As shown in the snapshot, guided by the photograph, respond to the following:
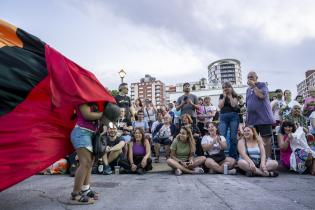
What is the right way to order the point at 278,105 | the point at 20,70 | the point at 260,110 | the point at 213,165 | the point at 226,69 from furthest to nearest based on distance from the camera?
the point at 226,69, the point at 278,105, the point at 260,110, the point at 213,165, the point at 20,70

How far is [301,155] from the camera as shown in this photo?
7121mm

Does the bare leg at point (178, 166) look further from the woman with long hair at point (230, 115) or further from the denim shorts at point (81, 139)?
the denim shorts at point (81, 139)

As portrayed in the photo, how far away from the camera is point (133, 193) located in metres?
4.55

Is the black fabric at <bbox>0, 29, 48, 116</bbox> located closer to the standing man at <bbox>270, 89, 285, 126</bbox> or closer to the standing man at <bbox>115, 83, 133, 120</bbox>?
the standing man at <bbox>115, 83, 133, 120</bbox>

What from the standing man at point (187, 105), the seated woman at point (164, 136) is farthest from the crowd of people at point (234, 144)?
the seated woman at point (164, 136)

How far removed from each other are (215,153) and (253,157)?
3.01 feet

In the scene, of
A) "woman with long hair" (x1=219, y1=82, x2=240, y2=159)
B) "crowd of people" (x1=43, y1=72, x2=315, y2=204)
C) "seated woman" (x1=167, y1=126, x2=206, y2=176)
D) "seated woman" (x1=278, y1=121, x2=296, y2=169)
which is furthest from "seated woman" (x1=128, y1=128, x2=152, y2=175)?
"seated woman" (x1=278, y1=121, x2=296, y2=169)

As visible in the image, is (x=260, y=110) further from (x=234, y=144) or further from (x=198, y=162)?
(x=198, y=162)

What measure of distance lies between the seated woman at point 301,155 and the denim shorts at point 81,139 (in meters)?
5.06

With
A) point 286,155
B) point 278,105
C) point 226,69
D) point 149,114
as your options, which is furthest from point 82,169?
point 226,69

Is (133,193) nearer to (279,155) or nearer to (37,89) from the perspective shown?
(37,89)

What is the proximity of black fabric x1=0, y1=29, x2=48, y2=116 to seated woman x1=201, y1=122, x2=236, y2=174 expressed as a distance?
14.5 feet

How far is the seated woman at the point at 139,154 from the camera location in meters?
7.56

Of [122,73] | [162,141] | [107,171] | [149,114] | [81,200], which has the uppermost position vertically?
[122,73]
